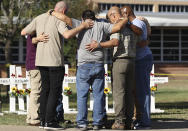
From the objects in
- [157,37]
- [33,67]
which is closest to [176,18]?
[157,37]

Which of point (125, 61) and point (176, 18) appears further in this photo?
Answer: point (176, 18)

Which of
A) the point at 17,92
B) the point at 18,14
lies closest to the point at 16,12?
the point at 18,14

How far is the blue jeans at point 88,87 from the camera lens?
9391mm

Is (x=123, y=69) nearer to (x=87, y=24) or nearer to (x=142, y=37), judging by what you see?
(x=142, y=37)

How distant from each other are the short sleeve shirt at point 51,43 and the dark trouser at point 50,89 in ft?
0.41

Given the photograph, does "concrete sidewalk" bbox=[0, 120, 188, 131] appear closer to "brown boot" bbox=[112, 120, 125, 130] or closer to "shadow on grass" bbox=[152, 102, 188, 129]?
"shadow on grass" bbox=[152, 102, 188, 129]

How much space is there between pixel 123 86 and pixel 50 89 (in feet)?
3.66

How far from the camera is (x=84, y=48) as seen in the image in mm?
9383

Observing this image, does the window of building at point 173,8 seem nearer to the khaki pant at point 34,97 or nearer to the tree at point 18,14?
the tree at point 18,14

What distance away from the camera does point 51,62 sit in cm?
945

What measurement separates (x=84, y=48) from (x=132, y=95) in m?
1.10

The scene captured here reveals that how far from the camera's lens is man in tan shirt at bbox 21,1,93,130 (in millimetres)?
9477

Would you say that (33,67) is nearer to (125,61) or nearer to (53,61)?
(53,61)

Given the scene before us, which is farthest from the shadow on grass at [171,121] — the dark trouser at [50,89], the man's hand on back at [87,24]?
the man's hand on back at [87,24]
